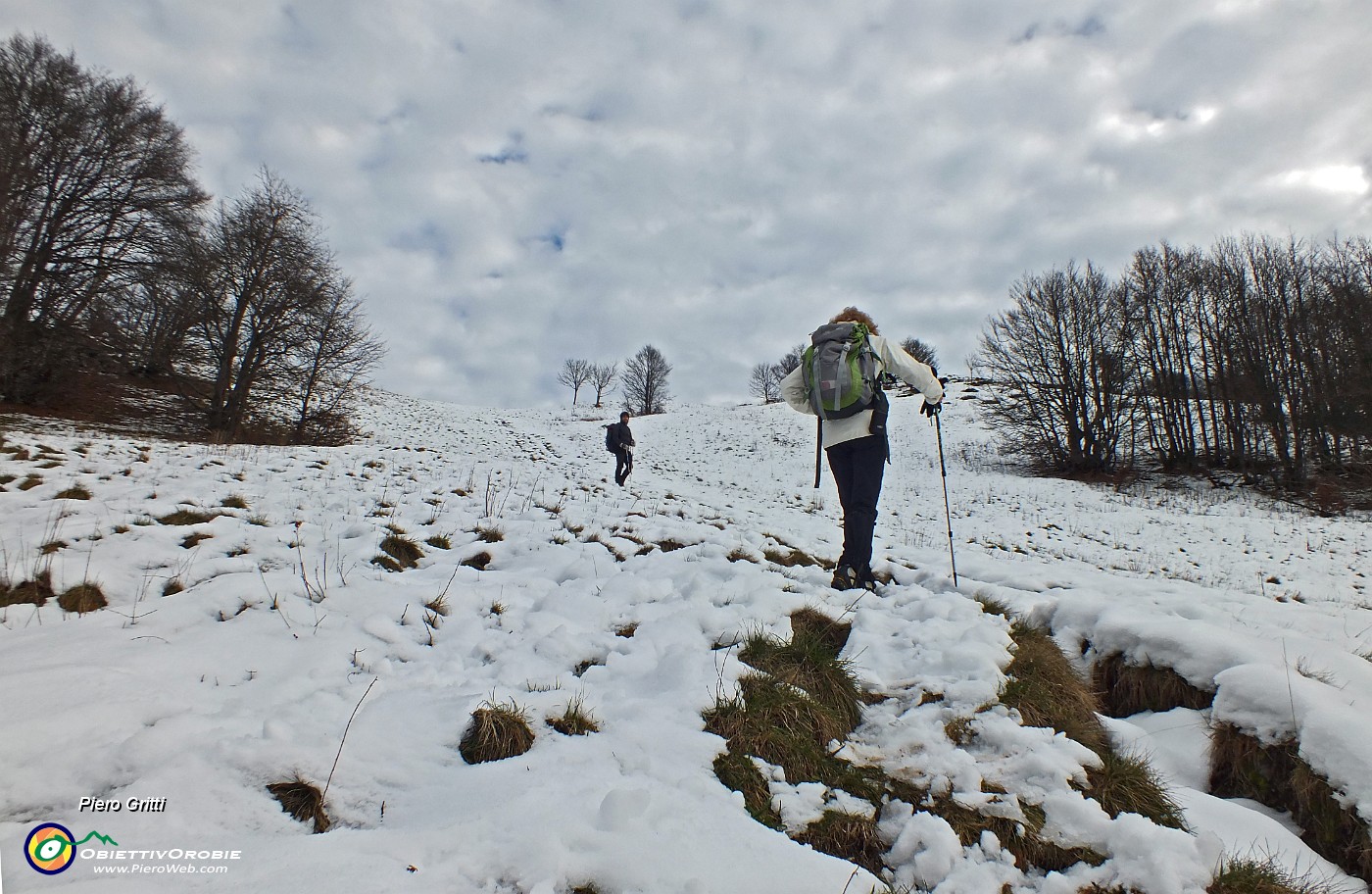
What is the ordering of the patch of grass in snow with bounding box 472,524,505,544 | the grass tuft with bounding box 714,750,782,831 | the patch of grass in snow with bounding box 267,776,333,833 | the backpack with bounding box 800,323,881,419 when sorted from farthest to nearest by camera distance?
the patch of grass in snow with bounding box 472,524,505,544 < the backpack with bounding box 800,323,881,419 < the grass tuft with bounding box 714,750,782,831 < the patch of grass in snow with bounding box 267,776,333,833

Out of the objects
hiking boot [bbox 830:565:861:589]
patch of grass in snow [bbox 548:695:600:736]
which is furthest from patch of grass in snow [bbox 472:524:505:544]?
hiking boot [bbox 830:565:861:589]

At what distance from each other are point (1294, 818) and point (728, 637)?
2.40 metres

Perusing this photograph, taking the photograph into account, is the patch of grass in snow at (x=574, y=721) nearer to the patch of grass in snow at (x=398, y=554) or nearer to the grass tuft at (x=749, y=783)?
the grass tuft at (x=749, y=783)

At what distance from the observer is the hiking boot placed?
4.15 meters

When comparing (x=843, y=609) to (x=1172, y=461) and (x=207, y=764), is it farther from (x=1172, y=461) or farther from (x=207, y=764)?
(x=1172, y=461)

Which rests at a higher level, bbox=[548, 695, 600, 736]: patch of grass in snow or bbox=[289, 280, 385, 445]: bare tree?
bbox=[289, 280, 385, 445]: bare tree

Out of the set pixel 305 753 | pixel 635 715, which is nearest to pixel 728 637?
pixel 635 715

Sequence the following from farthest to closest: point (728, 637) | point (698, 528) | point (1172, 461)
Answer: point (1172, 461), point (698, 528), point (728, 637)

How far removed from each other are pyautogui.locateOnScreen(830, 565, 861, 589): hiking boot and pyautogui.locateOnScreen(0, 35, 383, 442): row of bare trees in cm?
1617

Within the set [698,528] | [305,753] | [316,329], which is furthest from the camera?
[316,329]

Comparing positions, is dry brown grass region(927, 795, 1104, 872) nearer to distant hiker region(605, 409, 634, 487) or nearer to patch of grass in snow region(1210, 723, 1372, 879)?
patch of grass in snow region(1210, 723, 1372, 879)

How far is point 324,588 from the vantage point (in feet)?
10.3

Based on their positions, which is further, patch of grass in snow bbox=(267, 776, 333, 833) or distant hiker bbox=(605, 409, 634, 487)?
distant hiker bbox=(605, 409, 634, 487)

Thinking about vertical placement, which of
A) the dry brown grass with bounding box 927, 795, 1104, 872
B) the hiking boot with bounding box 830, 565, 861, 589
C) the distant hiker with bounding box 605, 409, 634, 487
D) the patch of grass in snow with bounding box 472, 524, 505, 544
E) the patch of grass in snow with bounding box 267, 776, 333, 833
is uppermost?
the distant hiker with bounding box 605, 409, 634, 487
